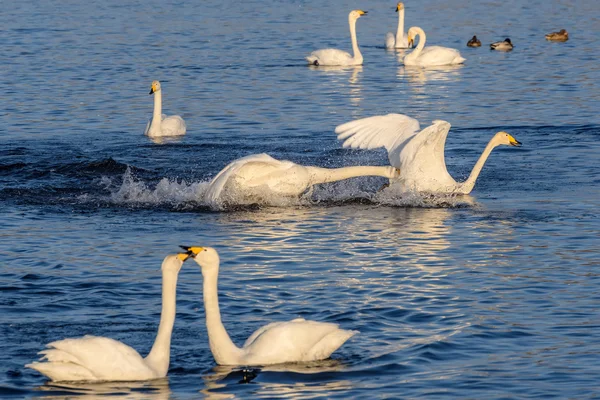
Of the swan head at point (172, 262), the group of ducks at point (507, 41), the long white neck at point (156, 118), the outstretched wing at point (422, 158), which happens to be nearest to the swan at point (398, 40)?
the group of ducks at point (507, 41)

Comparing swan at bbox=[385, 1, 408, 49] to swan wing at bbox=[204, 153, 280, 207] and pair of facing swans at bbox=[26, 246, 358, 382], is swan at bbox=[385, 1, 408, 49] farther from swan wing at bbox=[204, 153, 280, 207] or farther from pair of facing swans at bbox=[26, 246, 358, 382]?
pair of facing swans at bbox=[26, 246, 358, 382]

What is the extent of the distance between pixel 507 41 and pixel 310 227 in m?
18.1

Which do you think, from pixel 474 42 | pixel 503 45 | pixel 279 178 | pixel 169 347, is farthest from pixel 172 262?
pixel 474 42

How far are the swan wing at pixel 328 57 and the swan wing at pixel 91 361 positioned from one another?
21216 millimetres

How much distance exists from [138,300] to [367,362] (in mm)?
2528

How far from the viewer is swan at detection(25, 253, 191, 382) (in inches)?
324

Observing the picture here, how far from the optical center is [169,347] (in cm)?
876

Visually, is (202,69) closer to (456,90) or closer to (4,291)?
(456,90)

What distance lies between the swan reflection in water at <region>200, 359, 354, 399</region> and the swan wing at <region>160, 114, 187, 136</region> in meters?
11.3

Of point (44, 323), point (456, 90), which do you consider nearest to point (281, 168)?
point (44, 323)

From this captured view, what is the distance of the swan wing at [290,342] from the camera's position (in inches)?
343

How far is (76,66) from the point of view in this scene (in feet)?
92.7

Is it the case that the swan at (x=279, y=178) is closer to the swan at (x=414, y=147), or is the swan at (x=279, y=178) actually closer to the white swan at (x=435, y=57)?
the swan at (x=414, y=147)

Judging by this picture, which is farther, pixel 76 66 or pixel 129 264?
pixel 76 66
